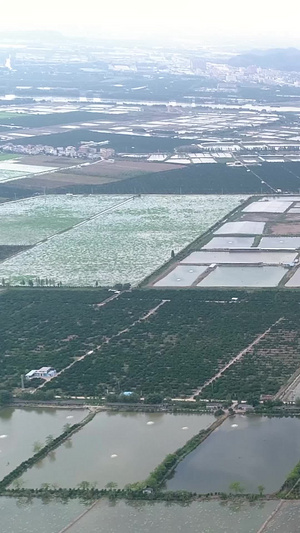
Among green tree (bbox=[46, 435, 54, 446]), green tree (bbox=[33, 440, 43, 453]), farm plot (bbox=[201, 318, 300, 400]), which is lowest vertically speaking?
green tree (bbox=[33, 440, 43, 453])

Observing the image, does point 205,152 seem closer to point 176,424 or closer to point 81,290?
point 81,290

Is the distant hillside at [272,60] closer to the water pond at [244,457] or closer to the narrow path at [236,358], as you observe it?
the narrow path at [236,358]

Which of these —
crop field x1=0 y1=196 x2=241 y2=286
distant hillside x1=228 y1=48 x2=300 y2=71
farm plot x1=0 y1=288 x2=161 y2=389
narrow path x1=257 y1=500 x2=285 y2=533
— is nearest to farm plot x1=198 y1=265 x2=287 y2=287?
crop field x1=0 y1=196 x2=241 y2=286

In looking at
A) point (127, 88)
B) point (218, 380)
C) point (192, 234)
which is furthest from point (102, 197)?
point (127, 88)

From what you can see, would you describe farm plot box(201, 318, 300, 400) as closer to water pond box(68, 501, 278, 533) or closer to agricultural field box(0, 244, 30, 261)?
water pond box(68, 501, 278, 533)

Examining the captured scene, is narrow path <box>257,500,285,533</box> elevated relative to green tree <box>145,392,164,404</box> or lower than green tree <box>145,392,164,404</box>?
lower

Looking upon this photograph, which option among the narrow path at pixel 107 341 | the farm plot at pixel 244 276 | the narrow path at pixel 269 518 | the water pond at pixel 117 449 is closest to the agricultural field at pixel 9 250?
the farm plot at pixel 244 276
